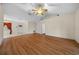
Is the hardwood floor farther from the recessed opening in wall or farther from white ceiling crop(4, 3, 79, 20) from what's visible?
white ceiling crop(4, 3, 79, 20)

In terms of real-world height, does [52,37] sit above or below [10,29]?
below

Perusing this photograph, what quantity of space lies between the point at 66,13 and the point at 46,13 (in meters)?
0.28

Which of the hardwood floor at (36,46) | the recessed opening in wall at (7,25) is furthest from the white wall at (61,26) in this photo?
the recessed opening in wall at (7,25)

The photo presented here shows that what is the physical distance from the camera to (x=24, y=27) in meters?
1.75

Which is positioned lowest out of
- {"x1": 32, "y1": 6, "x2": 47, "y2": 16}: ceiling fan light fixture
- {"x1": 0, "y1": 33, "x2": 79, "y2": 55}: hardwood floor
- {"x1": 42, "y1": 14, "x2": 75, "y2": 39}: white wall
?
{"x1": 0, "y1": 33, "x2": 79, "y2": 55}: hardwood floor

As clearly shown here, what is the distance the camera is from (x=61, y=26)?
172 cm

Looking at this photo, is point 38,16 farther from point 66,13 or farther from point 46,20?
point 66,13

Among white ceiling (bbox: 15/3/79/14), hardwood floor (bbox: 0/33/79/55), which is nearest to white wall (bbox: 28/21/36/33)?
hardwood floor (bbox: 0/33/79/55)

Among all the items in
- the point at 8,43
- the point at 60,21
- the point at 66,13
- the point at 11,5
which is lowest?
the point at 8,43

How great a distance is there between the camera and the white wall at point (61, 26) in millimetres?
1703

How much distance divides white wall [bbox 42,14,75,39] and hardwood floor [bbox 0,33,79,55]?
0.07 metres

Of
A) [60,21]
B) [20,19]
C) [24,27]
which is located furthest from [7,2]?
[60,21]

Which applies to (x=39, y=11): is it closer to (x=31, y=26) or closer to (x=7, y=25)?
(x=31, y=26)

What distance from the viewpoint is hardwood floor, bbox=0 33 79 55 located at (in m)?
1.68
